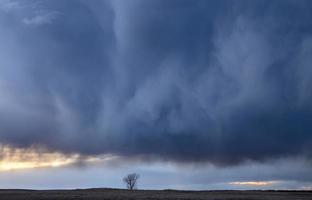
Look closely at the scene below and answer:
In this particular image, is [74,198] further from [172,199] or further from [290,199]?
[290,199]

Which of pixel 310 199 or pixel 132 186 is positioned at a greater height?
pixel 132 186

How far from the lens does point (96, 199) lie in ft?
302

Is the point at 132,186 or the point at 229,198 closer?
the point at 229,198

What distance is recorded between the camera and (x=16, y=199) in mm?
93500

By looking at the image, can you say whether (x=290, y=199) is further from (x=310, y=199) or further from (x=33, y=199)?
(x=33, y=199)

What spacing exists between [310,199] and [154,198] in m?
31.2

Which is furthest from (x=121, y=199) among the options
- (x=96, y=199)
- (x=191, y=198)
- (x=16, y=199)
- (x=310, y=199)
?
(x=310, y=199)

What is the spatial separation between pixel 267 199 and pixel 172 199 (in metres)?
19.4

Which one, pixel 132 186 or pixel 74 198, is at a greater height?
pixel 132 186

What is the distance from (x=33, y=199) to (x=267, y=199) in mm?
46487

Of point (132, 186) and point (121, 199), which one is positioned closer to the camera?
point (121, 199)

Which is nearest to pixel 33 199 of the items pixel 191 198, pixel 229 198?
pixel 191 198

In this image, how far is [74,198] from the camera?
92688 millimetres

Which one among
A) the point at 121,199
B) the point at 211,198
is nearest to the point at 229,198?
the point at 211,198
